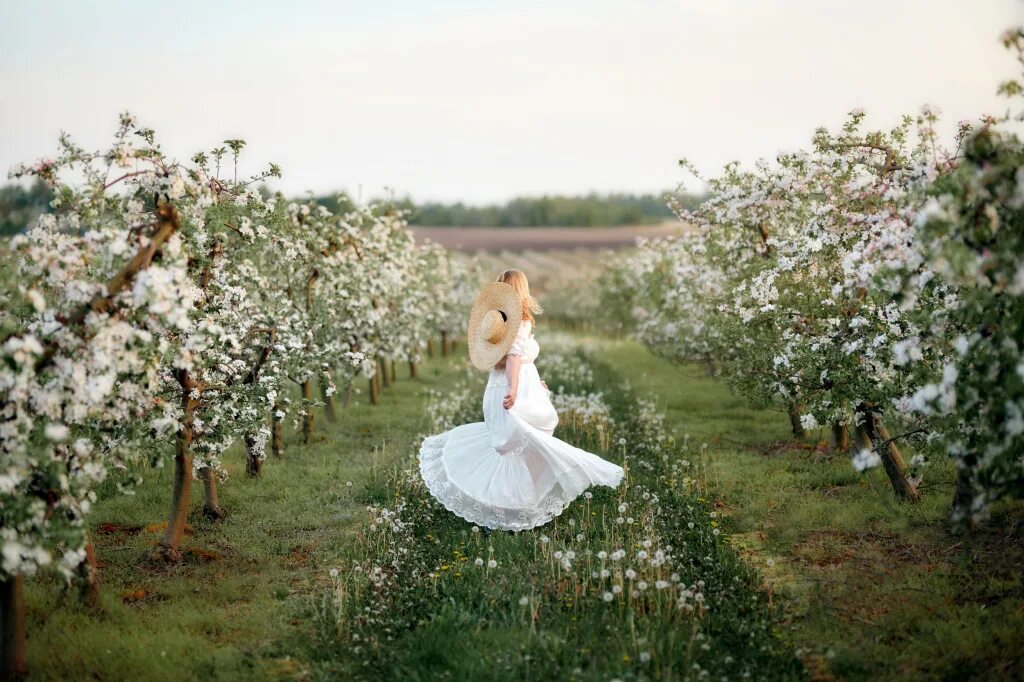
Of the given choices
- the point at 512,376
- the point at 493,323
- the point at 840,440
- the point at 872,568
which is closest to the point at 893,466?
the point at 872,568

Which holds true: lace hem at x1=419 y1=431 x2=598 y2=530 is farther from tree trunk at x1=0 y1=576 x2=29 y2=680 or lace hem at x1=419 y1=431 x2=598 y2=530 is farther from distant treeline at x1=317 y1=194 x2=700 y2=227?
distant treeline at x1=317 y1=194 x2=700 y2=227

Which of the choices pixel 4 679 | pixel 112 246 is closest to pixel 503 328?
pixel 112 246

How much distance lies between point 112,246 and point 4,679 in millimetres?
3464

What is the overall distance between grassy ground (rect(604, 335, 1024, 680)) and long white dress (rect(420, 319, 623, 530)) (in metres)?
2.05

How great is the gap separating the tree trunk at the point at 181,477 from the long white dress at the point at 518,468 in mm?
2794

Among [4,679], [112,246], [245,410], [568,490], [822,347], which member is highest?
[112,246]

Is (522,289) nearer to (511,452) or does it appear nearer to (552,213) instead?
(511,452)

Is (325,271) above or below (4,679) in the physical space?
above

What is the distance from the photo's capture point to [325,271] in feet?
47.7

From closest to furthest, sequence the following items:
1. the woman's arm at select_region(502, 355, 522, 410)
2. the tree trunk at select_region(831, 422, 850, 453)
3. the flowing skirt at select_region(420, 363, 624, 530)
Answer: the flowing skirt at select_region(420, 363, 624, 530) < the woman's arm at select_region(502, 355, 522, 410) < the tree trunk at select_region(831, 422, 850, 453)

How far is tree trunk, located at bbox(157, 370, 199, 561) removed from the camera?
28.9 ft

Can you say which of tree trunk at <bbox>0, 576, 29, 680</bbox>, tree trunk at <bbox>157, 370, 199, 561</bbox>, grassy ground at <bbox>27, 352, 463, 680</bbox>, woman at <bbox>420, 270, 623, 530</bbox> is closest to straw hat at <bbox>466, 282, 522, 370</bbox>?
woman at <bbox>420, 270, 623, 530</bbox>

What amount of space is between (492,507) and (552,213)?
77861 millimetres

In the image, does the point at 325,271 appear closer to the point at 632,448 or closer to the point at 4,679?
the point at 632,448
